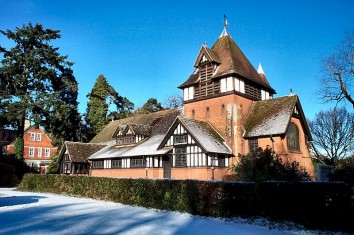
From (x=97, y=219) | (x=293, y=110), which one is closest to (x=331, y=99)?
(x=293, y=110)

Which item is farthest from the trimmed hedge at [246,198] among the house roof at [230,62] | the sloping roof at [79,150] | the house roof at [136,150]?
the sloping roof at [79,150]

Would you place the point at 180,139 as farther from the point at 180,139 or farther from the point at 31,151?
the point at 31,151

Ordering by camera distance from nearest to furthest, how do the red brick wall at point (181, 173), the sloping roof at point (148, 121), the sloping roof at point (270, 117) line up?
the red brick wall at point (181, 173)
the sloping roof at point (270, 117)
the sloping roof at point (148, 121)

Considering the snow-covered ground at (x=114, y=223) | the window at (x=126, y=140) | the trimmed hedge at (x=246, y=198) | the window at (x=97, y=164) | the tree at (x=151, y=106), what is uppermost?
the tree at (x=151, y=106)

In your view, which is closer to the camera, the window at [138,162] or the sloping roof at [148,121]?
the window at [138,162]

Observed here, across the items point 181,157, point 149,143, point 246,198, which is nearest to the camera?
point 246,198

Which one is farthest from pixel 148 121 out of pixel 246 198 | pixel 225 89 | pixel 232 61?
pixel 246 198

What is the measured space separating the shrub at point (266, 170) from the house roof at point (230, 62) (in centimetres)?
1244

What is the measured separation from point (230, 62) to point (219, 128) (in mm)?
6785

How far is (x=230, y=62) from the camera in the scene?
3120 cm

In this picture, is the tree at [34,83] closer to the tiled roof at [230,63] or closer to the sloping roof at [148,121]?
the sloping roof at [148,121]

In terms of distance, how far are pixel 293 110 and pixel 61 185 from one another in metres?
21.7

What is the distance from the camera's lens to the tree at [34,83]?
39.6 metres

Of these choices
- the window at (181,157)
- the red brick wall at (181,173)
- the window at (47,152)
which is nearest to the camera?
the red brick wall at (181,173)
